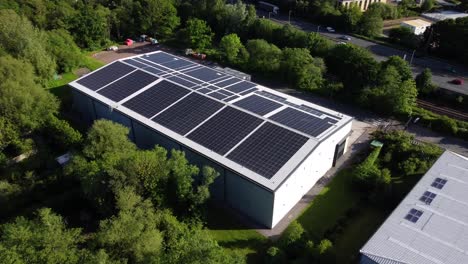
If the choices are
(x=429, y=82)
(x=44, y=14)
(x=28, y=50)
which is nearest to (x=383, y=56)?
(x=429, y=82)

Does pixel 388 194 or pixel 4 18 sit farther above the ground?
pixel 4 18

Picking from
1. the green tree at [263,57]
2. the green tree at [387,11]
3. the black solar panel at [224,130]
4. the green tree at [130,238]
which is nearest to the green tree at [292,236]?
the black solar panel at [224,130]

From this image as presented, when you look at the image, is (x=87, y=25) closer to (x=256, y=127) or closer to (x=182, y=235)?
(x=256, y=127)

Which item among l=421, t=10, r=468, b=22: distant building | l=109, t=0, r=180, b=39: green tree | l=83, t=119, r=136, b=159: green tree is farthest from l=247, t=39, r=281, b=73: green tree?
l=421, t=10, r=468, b=22: distant building

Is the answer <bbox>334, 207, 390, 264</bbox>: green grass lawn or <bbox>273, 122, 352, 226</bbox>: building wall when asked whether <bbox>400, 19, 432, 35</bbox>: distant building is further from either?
<bbox>334, 207, 390, 264</bbox>: green grass lawn

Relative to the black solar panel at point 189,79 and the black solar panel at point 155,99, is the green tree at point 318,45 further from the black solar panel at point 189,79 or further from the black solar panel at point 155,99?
the black solar panel at point 155,99

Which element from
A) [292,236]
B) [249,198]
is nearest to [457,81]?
[249,198]

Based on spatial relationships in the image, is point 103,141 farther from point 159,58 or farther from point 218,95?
point 159,58
